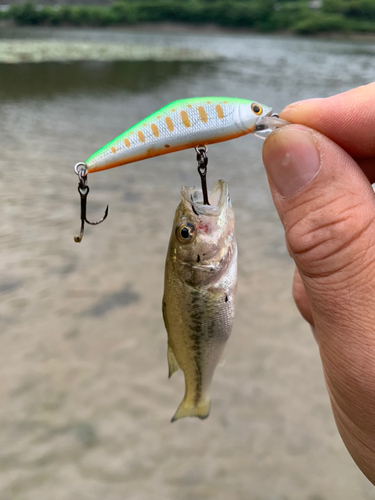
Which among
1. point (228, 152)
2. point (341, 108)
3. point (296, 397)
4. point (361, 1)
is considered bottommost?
point (296, 397)

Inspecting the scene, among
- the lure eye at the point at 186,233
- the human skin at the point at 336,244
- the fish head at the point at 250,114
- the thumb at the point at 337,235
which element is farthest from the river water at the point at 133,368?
the fish head at the point at 250,114

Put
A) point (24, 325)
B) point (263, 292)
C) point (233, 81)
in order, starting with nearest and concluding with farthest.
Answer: point (24, 325)
point (263, 292)
point (233, 81)

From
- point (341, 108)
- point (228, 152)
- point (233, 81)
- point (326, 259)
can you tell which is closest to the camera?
point (326, 259)

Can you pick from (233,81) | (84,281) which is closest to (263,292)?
(84,281)

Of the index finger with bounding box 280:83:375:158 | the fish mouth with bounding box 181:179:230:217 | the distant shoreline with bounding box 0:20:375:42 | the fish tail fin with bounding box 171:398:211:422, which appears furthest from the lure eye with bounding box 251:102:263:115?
the distant shoreline with bounding box 0:20:375:42

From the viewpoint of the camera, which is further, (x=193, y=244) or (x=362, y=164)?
(x=362, y=164)

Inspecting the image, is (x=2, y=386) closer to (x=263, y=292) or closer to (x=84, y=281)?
(x=84, y=281)
